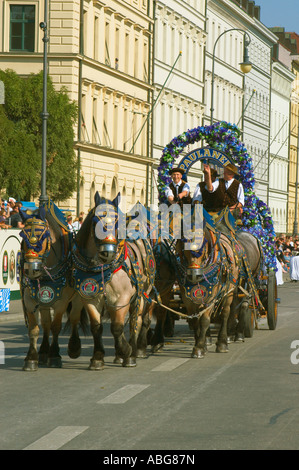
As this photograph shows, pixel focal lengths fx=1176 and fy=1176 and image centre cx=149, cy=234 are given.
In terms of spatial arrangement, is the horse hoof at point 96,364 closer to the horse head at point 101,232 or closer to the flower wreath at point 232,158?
the horse head at point 101,232

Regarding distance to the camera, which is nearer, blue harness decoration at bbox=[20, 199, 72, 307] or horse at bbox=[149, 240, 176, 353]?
blue harness decoration at bbox=[20, 199, 72, 307]

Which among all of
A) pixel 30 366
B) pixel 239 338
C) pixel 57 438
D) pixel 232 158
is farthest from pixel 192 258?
pixel 57 438

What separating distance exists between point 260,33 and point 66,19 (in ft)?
154

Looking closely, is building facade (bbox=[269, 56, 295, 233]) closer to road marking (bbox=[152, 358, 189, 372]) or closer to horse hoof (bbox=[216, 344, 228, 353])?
horse hoof (bbox=[216, 344, 228, 353])

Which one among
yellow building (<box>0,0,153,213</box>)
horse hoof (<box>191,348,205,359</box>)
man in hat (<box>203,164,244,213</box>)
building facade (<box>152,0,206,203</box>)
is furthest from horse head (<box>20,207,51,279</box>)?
building facade (<box>152,0,206,203</box>)

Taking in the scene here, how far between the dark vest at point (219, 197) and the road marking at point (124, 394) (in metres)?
4.92

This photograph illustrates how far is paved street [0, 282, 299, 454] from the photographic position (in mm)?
8133

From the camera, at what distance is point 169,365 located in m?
12.9

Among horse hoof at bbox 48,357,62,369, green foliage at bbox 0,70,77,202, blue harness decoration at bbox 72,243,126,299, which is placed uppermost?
green foliage at bbox 0,70,77,202

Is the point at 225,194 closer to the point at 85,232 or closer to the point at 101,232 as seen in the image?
the point at 85,232

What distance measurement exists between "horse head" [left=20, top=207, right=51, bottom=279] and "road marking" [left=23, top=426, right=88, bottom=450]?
3.45 metres

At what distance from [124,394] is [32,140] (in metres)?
30.2
